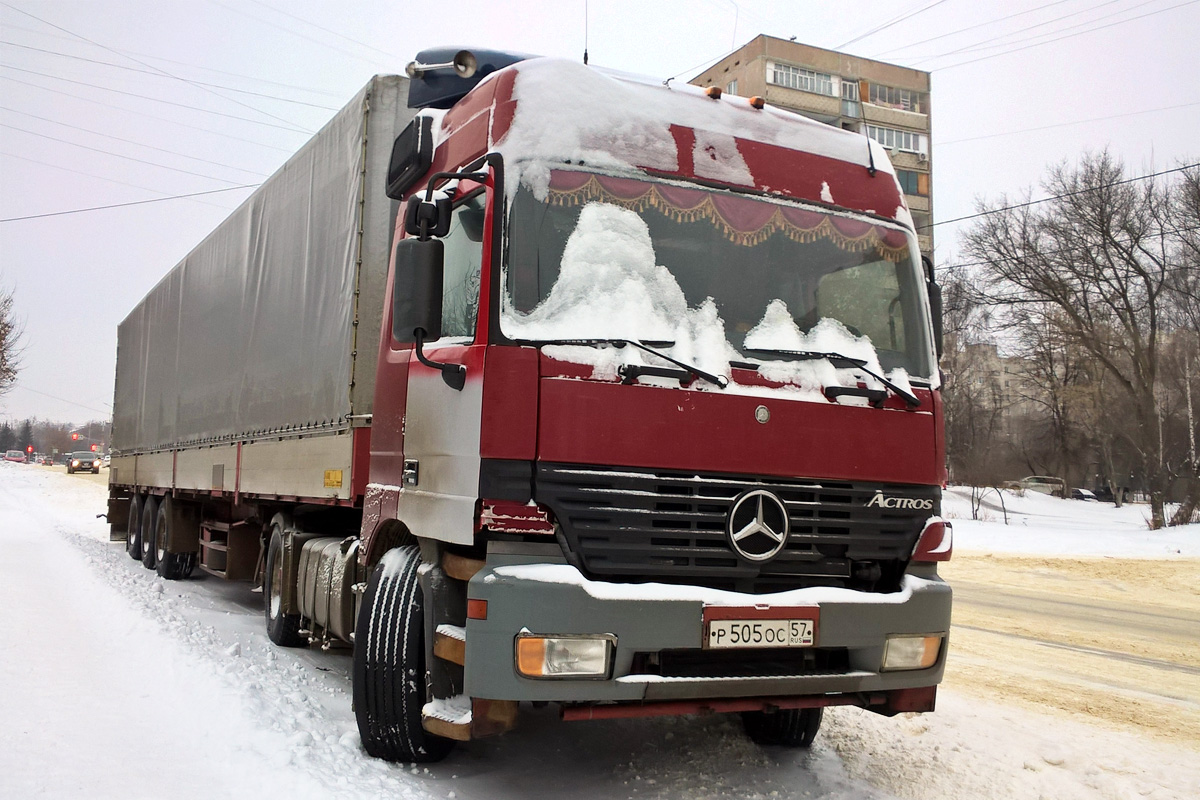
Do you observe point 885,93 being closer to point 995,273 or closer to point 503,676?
point 995,273

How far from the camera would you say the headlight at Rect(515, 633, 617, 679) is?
12.1ft

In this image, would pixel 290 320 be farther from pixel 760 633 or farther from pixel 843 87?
pixel 843 87

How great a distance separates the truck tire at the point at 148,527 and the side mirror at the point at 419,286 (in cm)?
990

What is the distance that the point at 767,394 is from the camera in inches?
164

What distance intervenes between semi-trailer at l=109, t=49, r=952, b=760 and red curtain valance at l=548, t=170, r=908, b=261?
0.01 meters

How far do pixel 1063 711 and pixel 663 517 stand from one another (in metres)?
3.80

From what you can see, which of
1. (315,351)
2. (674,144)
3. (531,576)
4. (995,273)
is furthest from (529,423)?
(995,273)

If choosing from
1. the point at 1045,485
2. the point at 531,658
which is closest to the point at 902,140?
the point at 1045,485

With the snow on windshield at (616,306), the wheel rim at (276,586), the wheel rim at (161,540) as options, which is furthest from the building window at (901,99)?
the snow on windshield at (616,306)

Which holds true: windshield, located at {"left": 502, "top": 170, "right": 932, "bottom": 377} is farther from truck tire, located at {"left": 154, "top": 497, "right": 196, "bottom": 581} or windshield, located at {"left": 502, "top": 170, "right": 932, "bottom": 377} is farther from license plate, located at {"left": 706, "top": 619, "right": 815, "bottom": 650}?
truck tire, located at {"left": 154, "top": 497, "right": 196, "bottom": 581}

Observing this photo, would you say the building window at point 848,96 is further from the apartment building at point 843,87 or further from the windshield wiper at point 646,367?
the windshield wiper at point 646,367

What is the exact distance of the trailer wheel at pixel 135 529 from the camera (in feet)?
45.6

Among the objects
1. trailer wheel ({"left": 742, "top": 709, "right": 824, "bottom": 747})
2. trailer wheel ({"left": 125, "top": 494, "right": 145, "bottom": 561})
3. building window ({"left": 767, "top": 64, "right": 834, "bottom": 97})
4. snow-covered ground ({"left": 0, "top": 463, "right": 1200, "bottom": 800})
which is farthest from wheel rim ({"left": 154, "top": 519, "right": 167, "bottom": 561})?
building window ({"left": 767, "top": 64, "right": 834, "bottom": 97})

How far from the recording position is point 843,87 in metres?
57.8
